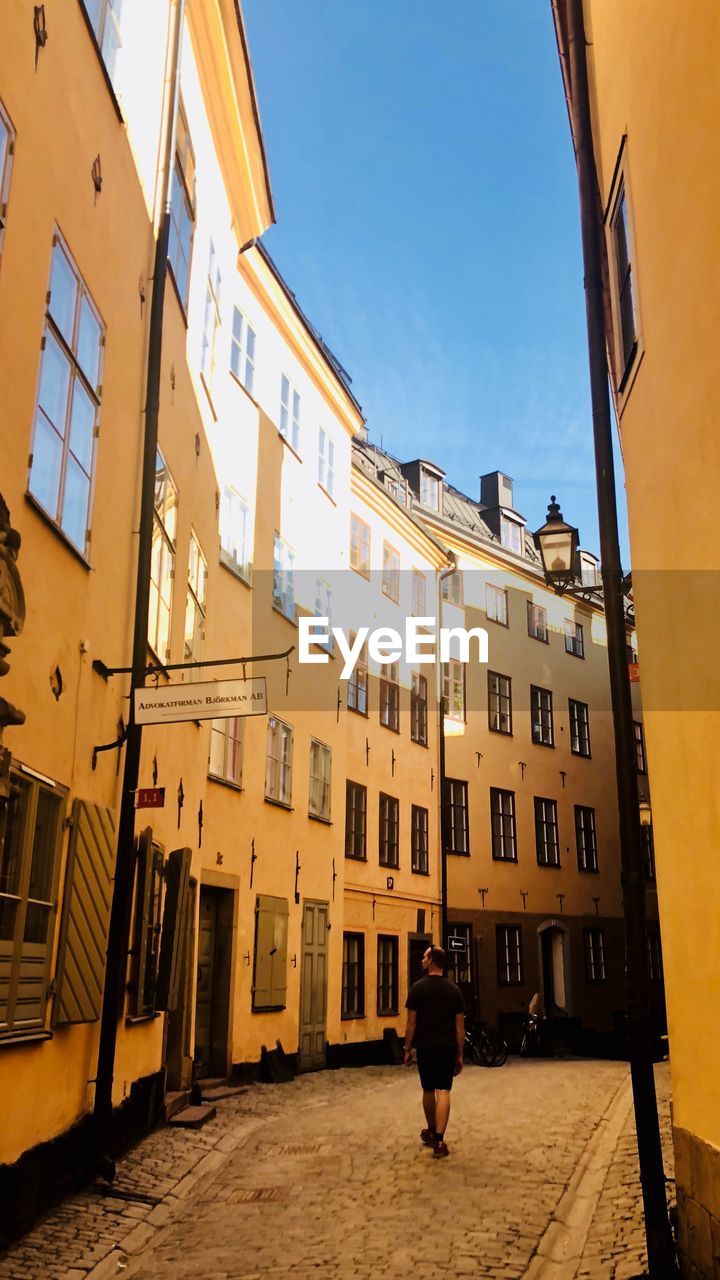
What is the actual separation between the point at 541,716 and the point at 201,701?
2243 centimetres

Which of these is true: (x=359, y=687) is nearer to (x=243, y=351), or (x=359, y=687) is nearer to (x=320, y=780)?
(x=320, y=780)

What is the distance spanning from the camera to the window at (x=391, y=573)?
75.7ft

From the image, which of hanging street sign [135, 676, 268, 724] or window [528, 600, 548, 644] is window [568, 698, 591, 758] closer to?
window [528, 600, 548, 644]

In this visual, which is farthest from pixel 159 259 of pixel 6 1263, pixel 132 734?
pixel 6 1263

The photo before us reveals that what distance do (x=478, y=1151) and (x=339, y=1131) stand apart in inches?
69.2

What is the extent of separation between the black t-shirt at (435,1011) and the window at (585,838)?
20449 millimetres

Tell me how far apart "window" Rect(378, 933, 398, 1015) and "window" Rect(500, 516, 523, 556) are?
15720 millimetres

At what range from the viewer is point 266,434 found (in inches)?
658

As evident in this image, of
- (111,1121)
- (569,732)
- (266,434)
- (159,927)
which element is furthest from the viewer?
(569,732)

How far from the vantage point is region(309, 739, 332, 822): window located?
707 inches

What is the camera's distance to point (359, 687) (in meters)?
20.8

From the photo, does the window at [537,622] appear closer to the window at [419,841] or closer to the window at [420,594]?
the window at [420,594]

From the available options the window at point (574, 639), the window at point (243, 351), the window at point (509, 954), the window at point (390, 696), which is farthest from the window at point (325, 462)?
the window at point (574, 639)

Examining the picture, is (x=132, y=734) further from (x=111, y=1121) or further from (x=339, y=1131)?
(x=339, y=1131)
